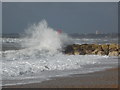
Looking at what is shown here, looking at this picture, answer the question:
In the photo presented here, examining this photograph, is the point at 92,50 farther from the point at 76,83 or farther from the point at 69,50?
the point at 76,83

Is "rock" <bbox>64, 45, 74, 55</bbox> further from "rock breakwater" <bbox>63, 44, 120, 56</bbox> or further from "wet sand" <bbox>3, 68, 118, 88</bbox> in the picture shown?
"wet sand" <bbox>3, 68, 118, 88</bbox>

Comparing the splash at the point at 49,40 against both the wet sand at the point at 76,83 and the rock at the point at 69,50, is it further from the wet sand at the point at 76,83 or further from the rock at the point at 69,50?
the wet sand at the point at 76,83

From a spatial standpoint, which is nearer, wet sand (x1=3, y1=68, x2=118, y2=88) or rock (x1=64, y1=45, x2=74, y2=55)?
wet sand (x1=3, y1=68, x2=118, y2=88)

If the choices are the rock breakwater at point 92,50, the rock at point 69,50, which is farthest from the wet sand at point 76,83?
the rock at point 69,50

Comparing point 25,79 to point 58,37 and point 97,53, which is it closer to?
point 97,53

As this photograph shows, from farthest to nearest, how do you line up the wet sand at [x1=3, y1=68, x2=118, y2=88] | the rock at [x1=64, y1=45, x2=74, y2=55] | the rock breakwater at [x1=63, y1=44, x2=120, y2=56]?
the rock at [x1=64, y1=45, x2=74, y2=55], the rock breakwater at [x1=63, y1=44, x2=120, y2=56], the wet sand at [x1=3, y1=68, x2=118, y2=88]

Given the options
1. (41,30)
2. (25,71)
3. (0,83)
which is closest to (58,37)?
(41,30)

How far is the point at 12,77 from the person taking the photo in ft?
41.6

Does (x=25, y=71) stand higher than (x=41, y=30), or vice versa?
(x=41, y=30)

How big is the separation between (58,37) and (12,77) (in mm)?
23249

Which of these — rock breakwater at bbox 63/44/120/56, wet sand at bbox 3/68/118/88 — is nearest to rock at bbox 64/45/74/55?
rock breakwater at bbox 63/44/120/56

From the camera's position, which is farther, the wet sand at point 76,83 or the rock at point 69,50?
the rock at point 69,50

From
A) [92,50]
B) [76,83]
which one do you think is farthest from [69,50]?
[76,83]

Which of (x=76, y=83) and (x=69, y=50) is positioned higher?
(x=69, y=50)
